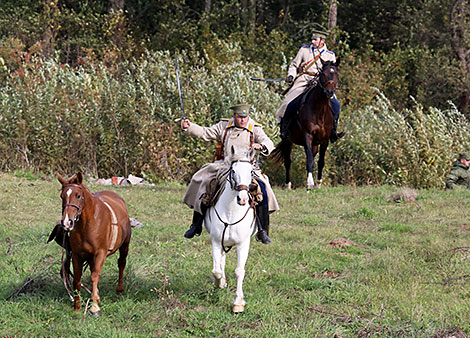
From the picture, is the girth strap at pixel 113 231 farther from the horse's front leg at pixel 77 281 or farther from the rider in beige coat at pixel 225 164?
the rider in beige coat at pixel 225 164

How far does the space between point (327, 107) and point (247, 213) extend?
759 centimetres

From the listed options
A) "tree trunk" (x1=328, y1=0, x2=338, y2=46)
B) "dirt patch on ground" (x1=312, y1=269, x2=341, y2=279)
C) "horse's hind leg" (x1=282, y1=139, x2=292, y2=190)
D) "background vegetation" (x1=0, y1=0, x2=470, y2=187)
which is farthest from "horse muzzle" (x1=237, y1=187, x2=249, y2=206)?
"tree trunk" (x1=328, y1=0, x2=338, y2=46)

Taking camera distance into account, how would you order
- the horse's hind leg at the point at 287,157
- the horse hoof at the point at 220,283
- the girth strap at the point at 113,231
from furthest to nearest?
1. the horse's hind leg at the point at 287,157
2. the horse hoof at the point at 220,283
3. the girth strap at the point at 113,231

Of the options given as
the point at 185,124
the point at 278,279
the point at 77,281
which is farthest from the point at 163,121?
the point at 77,281

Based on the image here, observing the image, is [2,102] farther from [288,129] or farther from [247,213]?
[247,213]

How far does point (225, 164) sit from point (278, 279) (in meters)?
1.66

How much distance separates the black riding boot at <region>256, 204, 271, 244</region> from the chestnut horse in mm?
1563

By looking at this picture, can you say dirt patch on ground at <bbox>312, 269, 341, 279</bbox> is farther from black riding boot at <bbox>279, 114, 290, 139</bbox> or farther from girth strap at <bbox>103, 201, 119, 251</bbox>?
black riding boot at <bbox>279, 114, 290, 139</bbox>

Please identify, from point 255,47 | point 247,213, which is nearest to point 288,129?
point 247,213

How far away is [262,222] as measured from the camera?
24.4 feet

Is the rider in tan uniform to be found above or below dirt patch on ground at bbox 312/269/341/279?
above

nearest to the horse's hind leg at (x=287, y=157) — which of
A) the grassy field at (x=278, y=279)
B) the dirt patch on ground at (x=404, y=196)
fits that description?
the dirt patch on ground at (x=404, y=196)

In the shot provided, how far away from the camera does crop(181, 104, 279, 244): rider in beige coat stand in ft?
24.1

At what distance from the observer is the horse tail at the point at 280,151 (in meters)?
15.5
